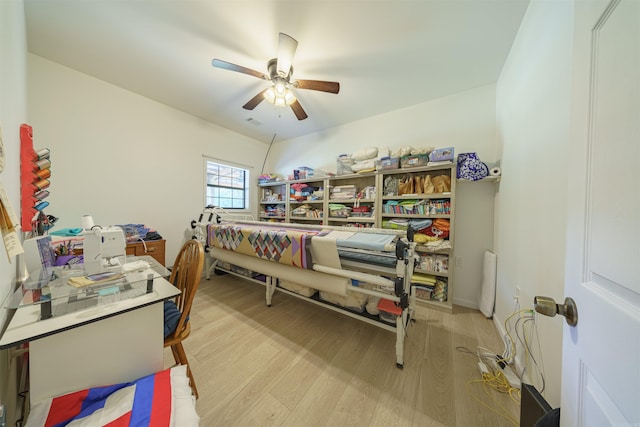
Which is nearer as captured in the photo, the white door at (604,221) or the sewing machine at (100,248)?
the white door at (604,221)

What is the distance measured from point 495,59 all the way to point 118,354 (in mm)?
3501

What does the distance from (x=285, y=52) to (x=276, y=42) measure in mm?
312

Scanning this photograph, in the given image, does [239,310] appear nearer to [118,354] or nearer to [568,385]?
[118,354]

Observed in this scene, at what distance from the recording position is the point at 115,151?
239 cm

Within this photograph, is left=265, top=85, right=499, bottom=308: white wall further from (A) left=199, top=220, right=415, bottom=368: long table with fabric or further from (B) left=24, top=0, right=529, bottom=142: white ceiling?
(A) left=199, top=220, right=415, bottom=368: long table with fabric

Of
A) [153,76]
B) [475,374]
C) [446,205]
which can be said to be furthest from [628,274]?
[153,76]

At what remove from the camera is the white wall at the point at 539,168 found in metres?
1.01

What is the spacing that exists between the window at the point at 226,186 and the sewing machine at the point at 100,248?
2.36m

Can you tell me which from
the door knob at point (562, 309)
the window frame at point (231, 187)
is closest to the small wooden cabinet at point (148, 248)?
the window frame at point (231, 187)

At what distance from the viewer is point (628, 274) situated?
1.22 ft

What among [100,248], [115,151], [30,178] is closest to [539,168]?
[100,248]

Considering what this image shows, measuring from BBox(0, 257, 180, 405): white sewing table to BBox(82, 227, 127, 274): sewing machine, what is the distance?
26 centimetres

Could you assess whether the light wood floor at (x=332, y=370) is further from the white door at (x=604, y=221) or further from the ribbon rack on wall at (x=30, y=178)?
the ribbon rack on wall at (x=30, y=178)

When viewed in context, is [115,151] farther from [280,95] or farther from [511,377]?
[511,377]
